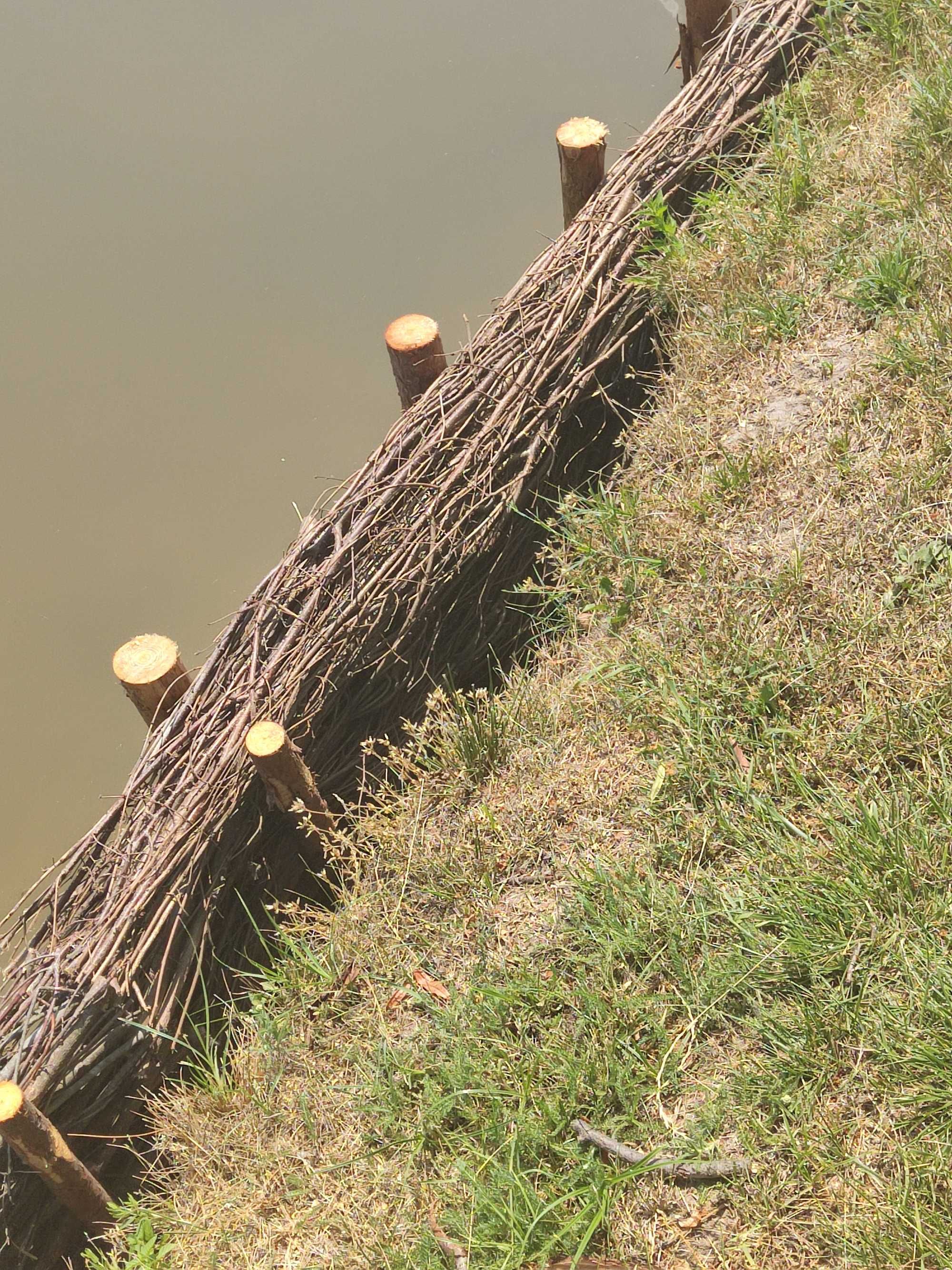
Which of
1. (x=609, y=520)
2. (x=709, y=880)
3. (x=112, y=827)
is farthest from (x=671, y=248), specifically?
(x=112, y=827)

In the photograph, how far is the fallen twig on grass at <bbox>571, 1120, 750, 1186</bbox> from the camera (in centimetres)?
242

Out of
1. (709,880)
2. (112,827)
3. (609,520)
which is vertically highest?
(112,827)

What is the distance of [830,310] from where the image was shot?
3875mm

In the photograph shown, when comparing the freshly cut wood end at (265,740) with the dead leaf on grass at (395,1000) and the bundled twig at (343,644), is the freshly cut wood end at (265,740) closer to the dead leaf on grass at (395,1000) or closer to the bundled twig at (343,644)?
the bundled twig at (343,644)

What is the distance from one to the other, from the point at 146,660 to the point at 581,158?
8.22ft

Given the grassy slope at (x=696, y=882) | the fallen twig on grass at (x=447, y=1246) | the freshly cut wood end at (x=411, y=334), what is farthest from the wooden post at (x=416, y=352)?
the fallen twig on grass at (x=447, y=1246)

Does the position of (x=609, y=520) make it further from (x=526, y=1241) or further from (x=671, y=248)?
(x=526, y=1241)

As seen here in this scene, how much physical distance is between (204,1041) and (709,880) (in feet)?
4.95

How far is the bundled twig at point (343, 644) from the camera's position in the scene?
2.99 meters

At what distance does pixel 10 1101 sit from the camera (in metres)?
2.62

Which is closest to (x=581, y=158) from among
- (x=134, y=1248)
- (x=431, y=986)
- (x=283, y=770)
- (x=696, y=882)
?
(x=283, y=770)

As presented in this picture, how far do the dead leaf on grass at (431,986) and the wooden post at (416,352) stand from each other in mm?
1967

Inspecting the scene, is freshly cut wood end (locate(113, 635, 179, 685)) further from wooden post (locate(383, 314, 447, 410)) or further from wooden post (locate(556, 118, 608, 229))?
wooden post (locate(556, 118, 608, 229))

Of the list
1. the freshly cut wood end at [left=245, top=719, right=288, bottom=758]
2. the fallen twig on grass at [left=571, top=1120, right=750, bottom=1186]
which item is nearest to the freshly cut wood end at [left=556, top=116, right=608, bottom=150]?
the freshly cut wood end at [left=245, top=719, right=288, bottom=758]
